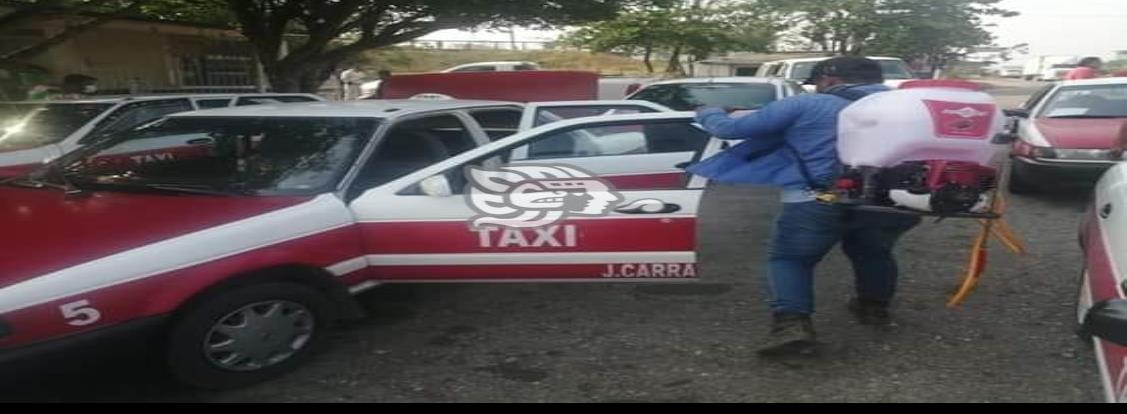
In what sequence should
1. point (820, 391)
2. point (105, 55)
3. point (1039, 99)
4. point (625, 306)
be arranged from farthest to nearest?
point (105, 55) < point (1039, 99) < point (625, 306) < point (820, 391)

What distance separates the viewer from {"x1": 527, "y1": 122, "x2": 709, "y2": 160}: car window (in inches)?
147

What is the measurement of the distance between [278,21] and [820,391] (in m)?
12.3

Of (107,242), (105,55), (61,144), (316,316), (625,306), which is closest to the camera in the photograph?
(107,242)

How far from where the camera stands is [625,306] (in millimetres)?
4020

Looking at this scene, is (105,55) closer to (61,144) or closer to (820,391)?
(61,144)

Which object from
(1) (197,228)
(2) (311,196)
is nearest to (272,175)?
(2) (311,196)

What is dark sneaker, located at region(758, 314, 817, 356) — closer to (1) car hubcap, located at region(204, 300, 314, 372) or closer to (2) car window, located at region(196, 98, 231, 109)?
(1) car hubcap, located at region(204, 300, 314, 372)

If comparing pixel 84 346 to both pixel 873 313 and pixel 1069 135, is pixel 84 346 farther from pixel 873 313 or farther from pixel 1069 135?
pixel 1069 135

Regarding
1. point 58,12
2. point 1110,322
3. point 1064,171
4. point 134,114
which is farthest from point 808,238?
point 58,12

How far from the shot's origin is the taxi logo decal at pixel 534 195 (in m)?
3.26

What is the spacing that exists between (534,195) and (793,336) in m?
1.27

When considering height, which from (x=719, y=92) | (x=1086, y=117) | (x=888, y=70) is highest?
(x=719, y=92)

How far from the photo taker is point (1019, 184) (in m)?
6.75

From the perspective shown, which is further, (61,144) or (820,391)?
(61,144)
